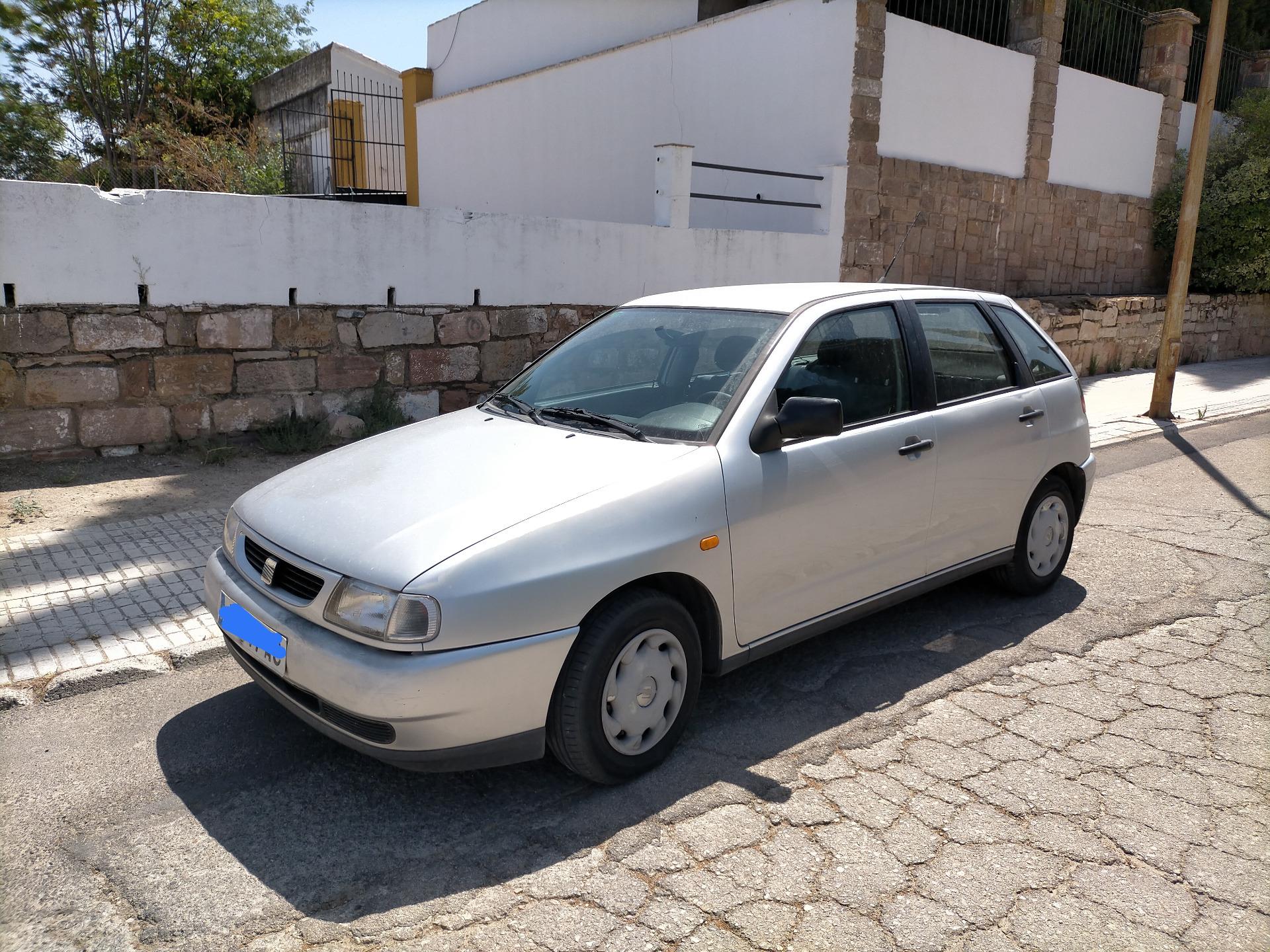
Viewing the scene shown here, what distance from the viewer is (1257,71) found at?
1905 cm

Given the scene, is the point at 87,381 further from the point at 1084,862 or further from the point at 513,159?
the point at 513,159

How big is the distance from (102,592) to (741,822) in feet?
12.2

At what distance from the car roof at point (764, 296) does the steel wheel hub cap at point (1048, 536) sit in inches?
52.3

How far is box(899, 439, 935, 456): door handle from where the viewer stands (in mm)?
4094

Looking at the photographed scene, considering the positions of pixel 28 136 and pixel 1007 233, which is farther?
pixel 28 136

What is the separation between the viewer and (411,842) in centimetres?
301

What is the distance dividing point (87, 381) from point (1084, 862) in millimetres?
7132

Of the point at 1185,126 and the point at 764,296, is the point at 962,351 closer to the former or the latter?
the point at 764,296

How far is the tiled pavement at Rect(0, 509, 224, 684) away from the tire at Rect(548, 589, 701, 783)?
2.29 metres

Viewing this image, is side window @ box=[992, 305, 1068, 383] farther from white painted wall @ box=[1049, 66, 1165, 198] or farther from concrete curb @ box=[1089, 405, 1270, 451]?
white painted wall @ box=[1049, 66, 1165, 198]

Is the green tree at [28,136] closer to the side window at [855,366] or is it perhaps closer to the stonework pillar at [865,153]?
the stonework pillar at [865,153]

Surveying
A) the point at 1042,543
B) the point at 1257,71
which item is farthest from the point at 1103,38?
the point at 1042,543

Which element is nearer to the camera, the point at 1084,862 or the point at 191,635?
the point at 1084,862

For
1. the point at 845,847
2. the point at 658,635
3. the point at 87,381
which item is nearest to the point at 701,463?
the point at 658,635
